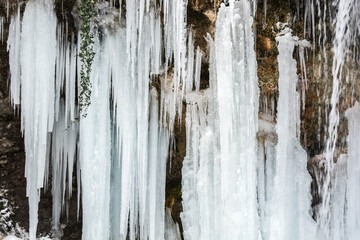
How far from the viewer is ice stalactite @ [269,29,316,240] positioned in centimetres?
499

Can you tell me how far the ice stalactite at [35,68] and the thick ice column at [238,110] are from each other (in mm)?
2283

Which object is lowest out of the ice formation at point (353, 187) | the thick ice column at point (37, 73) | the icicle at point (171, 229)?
the icicle at point (171, 229)

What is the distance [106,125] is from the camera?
5.35 metres

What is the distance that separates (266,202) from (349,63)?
7.46 ft

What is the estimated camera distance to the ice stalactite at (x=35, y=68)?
504 cm

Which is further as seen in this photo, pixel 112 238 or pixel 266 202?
pixel 112 238

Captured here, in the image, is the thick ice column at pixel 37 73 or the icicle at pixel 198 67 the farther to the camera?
the icicle at pixel 198 67

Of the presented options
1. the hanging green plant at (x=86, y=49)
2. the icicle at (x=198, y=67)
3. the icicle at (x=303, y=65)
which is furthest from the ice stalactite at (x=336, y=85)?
the hanging green plant at (x=86, y=49)

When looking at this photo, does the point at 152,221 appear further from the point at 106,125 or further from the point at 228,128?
the point at 228,128

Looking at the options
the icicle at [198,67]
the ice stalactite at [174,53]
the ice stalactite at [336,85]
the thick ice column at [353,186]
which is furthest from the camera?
the thick ice column at [353,186]

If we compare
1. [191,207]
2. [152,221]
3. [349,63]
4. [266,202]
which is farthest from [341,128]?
[152,221]

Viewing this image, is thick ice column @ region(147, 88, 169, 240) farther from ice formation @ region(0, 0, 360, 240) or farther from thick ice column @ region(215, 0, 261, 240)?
thick ice column @ region(215, 0, 261, 240)

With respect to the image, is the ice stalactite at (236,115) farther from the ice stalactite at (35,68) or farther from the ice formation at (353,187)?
the ice stalactite at (35,68)

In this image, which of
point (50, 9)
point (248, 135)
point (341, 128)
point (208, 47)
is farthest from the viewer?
point (341, 128)
